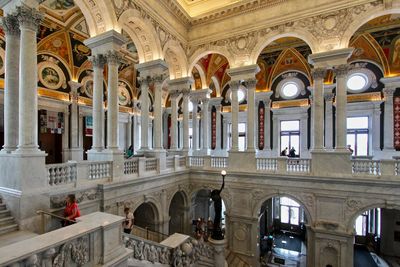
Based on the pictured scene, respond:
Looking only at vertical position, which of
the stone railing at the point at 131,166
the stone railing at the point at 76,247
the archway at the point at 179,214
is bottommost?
the archway at the point at 179,214

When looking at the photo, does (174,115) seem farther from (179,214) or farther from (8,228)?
(8,228)

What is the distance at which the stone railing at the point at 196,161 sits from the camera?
1209 cm

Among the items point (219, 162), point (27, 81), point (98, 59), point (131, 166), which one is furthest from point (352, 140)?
point (27, 81)

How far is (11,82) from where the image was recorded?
608 cm

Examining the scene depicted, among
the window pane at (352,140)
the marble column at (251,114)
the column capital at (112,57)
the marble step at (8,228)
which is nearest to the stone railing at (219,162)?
the marble column at (251,114)

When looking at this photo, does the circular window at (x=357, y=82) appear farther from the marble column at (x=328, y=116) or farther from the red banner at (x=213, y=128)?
the red banner at (x=213, y=128)

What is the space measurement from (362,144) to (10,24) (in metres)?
17.7

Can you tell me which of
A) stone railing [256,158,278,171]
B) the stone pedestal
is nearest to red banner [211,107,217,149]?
stone railing [256,158,278,171]

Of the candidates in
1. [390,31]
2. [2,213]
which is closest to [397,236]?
[390,31]

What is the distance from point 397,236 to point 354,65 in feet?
34.3

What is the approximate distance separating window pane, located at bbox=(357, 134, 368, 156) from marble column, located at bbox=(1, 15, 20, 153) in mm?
17067

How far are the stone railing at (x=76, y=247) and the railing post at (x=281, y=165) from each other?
307 inches

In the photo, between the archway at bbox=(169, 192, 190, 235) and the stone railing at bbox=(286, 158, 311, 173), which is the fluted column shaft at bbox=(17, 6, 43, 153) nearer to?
the archway at bbox=(169, 192, 190, 235)

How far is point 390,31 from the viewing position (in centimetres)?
1209
